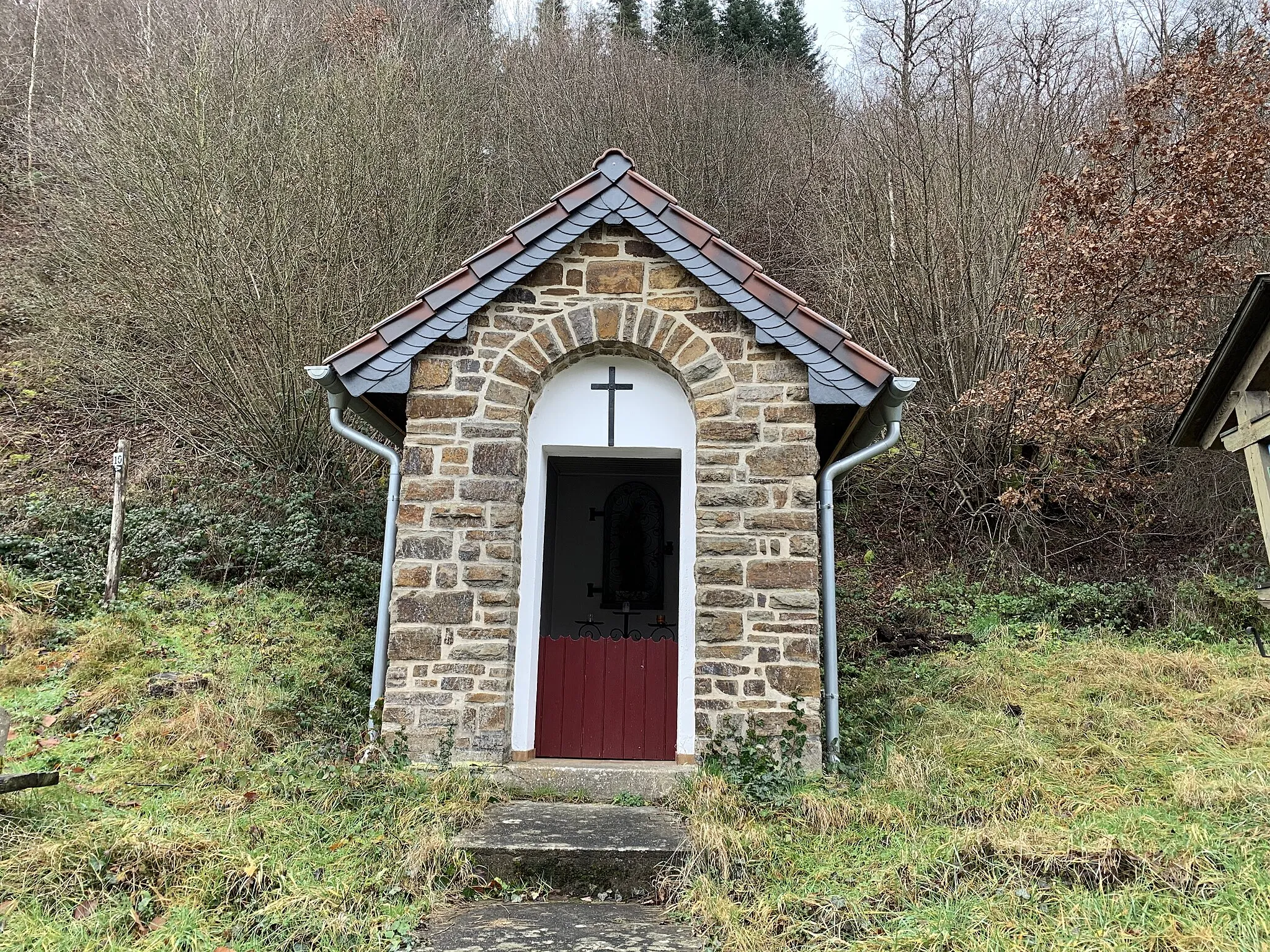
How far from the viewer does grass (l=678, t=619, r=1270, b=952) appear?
3.66 metres

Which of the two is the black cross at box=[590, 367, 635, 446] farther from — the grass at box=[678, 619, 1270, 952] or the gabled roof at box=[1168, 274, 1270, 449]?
the gabled roof at box=[1168, 274, 1270, 449]

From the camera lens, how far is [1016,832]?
171 inches

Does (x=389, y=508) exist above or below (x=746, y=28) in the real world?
below

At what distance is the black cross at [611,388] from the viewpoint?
20.4ft

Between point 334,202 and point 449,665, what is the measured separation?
8365mm

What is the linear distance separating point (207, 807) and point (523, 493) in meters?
2.77

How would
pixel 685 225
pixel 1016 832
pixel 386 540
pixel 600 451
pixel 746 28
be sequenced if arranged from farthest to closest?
pixel 746 28
pixel 600 451
pixel 685 225
pixel 386 540
pixel 1016 832

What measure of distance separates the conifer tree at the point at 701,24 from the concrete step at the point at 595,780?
1760 cm

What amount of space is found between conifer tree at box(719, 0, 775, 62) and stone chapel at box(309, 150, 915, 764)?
1667 centimetres

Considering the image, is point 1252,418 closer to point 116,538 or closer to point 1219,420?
point 1219,420

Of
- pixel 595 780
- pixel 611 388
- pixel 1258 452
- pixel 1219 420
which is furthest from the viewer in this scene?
pixel 611 388

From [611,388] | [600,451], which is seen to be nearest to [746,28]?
[611,388]

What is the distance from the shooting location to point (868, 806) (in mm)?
4879

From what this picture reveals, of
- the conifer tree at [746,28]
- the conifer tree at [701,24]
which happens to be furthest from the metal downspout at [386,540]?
the conifer tree at [746,28]
